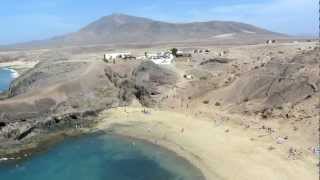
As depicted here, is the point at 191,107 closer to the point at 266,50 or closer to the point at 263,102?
the point at 263,102

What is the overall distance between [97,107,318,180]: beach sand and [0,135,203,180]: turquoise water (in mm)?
1401

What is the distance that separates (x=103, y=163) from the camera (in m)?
43.7

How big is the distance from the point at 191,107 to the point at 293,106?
42.2 ft

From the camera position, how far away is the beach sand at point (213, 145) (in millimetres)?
36781

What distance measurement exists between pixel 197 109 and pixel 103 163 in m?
16.9

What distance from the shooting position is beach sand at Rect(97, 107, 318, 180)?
3678 cm

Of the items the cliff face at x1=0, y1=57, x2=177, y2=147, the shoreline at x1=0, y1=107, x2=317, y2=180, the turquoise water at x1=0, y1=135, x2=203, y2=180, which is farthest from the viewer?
the cliff face at x1=0, y1=57, x2=177, y2=147

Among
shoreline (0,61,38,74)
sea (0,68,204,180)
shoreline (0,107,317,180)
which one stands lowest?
shoreline (0,61,38,74)

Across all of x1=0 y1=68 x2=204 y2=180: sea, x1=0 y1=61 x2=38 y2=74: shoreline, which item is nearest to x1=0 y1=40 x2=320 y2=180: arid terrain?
x1=0 y1=68 x2=204 y2=180: sea

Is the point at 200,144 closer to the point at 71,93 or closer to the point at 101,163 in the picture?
the point at 101,163

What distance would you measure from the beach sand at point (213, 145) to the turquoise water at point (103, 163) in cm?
140

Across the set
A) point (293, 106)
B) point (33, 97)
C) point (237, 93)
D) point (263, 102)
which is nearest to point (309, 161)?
point (293, 106)

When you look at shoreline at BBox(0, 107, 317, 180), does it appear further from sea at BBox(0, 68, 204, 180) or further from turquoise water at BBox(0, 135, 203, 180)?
turquoise water at BBox(0, 135, 203, 180)

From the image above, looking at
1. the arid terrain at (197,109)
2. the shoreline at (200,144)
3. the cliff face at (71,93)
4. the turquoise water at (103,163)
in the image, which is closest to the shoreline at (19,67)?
the arid terrain at (197,109)
